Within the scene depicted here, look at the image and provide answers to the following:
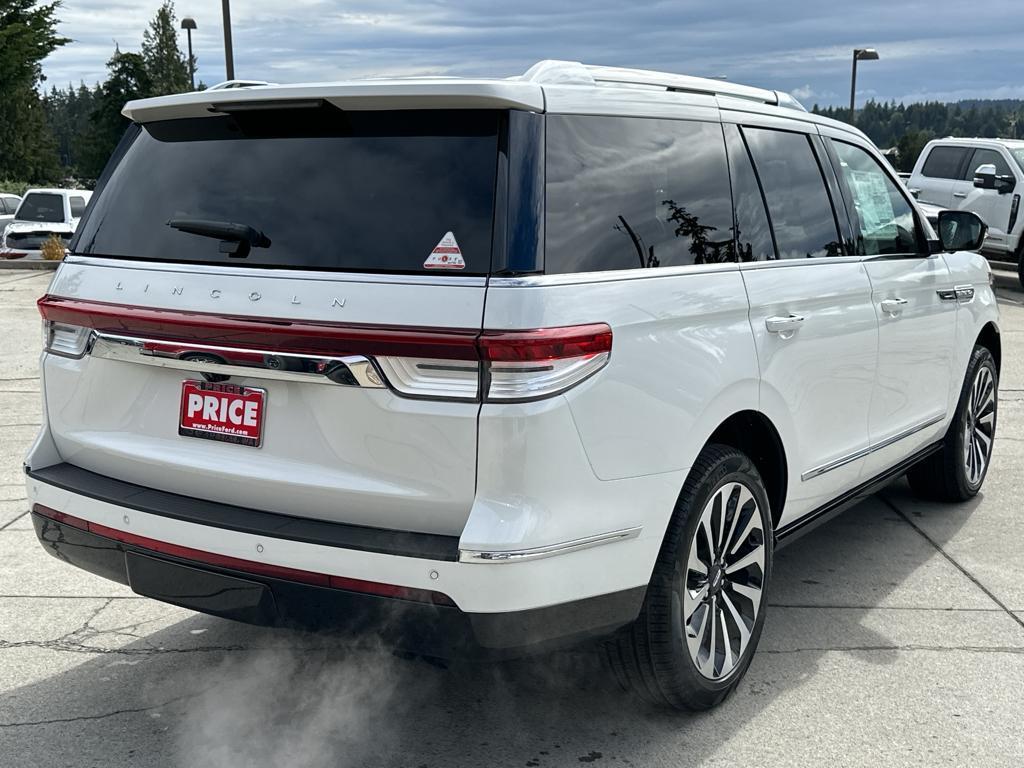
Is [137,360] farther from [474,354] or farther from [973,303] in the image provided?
[973,303]

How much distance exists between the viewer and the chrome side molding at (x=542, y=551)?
2750 millimetres

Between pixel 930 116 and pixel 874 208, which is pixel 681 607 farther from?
pixel 930 116

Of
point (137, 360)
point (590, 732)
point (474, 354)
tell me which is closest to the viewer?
point (474, 354)

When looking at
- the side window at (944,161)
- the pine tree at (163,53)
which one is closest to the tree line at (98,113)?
the pine tree at (163,53)

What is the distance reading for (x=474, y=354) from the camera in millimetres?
2754

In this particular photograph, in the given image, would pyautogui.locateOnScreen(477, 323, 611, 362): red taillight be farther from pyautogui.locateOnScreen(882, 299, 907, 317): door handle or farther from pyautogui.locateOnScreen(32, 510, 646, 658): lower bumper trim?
pyautogui.locateOnScreen(882, 299, 907, 317): door handle

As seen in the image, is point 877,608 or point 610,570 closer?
point 610,570

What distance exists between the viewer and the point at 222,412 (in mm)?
3098

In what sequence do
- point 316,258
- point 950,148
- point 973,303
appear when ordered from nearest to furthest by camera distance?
point 316,258 → point 973,303 → point 950,148

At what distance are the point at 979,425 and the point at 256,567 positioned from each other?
442cm

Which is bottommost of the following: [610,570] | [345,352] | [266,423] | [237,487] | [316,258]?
[610,570]

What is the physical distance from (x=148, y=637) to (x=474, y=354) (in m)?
2.23

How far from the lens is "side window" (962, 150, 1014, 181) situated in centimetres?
1723

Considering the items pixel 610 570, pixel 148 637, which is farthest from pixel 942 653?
pixel 148 637
